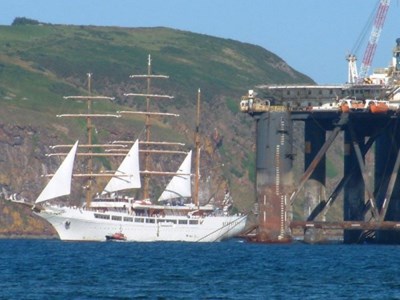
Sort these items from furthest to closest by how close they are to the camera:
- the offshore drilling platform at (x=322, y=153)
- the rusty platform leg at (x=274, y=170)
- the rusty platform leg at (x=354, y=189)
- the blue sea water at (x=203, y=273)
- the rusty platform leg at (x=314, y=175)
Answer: the rusty platform leg at (x=354, y=189), the rusty platform leg at (x=314, y=175), the rusty platform leg at (x=274, y=170), the offshore drilling platform at (x=322, y=153), the blue sea water at (x=203, y=273)

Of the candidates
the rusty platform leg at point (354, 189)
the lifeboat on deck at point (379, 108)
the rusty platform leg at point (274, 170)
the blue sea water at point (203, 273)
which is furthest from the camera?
the rusty platform leg at point (354, 189)

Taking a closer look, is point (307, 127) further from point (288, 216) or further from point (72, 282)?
point (72, 282)

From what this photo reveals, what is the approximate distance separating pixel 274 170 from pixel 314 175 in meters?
6.63

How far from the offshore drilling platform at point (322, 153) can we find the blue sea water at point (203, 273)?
148 inches

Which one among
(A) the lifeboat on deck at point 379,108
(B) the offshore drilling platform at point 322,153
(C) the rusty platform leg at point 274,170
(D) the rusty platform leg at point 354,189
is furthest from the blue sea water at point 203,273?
(A) the lifeboat on deck at point 379,108

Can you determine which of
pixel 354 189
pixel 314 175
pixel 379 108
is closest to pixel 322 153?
pixel 314 175

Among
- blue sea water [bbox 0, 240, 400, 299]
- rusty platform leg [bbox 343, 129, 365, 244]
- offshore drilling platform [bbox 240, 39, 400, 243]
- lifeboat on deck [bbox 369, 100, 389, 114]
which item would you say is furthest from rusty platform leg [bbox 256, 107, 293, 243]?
lifeboat on deck [bbox 369, 100, 389, 114]

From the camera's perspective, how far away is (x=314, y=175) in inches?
7766

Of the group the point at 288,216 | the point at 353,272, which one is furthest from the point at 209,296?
the point at 288,216

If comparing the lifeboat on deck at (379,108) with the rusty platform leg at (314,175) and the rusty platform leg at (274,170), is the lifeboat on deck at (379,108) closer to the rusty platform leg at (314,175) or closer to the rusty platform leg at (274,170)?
the rusty platform leg at (274,170)

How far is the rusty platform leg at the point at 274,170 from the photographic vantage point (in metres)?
192

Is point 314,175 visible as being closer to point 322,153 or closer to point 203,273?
point 322,153

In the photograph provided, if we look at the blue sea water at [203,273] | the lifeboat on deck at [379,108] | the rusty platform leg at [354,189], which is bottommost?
the blue sea water at [203,273]

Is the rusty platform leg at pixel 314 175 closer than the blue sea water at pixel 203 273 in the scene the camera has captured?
No
